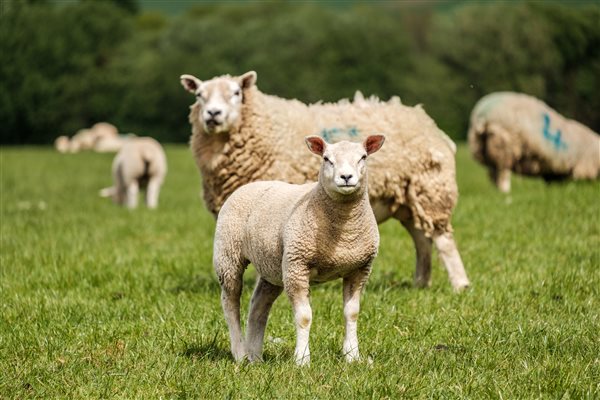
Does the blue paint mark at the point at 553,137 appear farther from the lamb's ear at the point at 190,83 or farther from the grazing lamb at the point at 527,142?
the lamb's ear at the point at 190,83

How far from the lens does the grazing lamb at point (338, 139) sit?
663 cm

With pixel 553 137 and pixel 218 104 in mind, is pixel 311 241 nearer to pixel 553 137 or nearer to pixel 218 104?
pixel 218 104

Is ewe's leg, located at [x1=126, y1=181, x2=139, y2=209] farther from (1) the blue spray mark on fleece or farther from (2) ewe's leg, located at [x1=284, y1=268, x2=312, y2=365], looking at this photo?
(2) ewe's leg, located at [x1=284, y1=268, x2=312, y2=365]

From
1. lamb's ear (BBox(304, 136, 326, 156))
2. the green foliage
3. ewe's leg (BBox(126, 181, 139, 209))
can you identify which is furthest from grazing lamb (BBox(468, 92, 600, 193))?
the green foliage

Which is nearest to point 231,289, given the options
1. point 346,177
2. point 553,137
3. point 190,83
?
point 346,177

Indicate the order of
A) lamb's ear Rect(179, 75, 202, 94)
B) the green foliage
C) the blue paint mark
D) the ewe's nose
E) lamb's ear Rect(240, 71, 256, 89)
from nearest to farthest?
1. the ewe's nose
2. lamb's ear Rect(179, 75, 202, 94)
3. lamb's ear Rect(240, 71, 256, 89)
4. the blue paint mark
5. the green foliage

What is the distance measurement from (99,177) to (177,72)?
111ft

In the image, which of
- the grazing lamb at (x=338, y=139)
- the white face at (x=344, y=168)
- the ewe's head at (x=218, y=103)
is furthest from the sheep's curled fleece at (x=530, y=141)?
the white face at (x=344, y=168)

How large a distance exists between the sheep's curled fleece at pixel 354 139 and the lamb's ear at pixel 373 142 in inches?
90.8

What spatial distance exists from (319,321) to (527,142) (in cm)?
955

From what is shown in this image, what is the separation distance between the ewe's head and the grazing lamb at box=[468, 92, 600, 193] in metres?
8.06

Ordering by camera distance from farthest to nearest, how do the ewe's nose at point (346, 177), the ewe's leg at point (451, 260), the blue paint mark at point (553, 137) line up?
the blue paint mark at point (553, 137) → the ewe's leg at point (451, 260) → the ewe's nose at point (346, 177)

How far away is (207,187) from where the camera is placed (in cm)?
688

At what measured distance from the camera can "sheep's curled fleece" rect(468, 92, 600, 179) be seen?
1401cm
